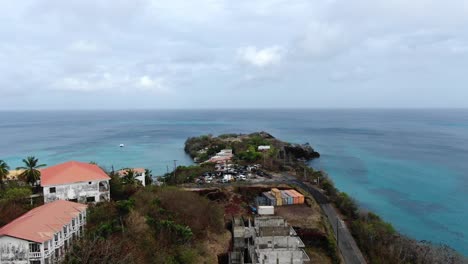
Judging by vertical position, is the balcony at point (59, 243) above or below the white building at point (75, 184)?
below

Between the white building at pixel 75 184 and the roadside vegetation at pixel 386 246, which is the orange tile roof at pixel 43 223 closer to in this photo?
the white building at pixel 75 184

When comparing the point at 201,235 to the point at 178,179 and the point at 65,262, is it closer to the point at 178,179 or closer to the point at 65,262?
the point at 65,262

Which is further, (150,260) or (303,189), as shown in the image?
(303,189)

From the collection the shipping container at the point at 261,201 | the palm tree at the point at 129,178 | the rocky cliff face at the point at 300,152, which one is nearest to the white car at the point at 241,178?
the shipping container at the point at 261,201

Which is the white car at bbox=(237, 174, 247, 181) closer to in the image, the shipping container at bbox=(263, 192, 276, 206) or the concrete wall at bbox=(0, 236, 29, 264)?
the shipping container at bbox=(263, 192, 276, 206)

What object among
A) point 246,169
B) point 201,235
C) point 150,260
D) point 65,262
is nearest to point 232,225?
point 201,235
